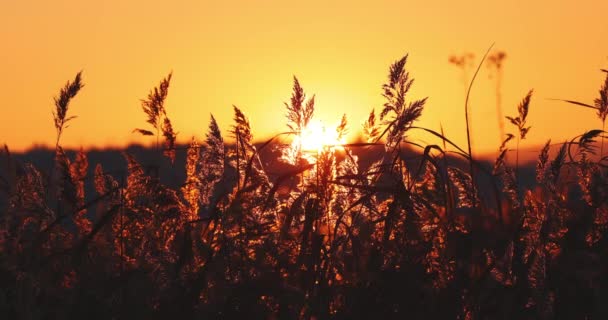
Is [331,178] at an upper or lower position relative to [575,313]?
upper

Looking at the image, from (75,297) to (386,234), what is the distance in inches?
43.8

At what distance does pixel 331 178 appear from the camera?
3.90 meters

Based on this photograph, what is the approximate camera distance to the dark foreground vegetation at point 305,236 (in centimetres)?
353

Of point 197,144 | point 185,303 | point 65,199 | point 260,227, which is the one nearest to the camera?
point 185,303

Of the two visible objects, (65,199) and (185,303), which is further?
(65,199)

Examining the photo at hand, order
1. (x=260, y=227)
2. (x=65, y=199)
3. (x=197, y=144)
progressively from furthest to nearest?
(x=197, y=144), (x=65, y=199), (x=260, y=227)

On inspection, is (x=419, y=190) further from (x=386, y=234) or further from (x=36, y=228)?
(x=36, y=228)

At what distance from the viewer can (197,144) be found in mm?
4516

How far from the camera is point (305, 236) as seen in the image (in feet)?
11.9

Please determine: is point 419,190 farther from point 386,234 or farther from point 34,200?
point 34,200

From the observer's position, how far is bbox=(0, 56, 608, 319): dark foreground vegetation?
11.6 ft

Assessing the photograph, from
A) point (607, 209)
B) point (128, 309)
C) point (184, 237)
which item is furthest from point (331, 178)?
point (607, 209)

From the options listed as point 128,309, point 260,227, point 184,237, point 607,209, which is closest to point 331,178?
point 260,227

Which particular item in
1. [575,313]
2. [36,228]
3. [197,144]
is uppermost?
[197,144]
